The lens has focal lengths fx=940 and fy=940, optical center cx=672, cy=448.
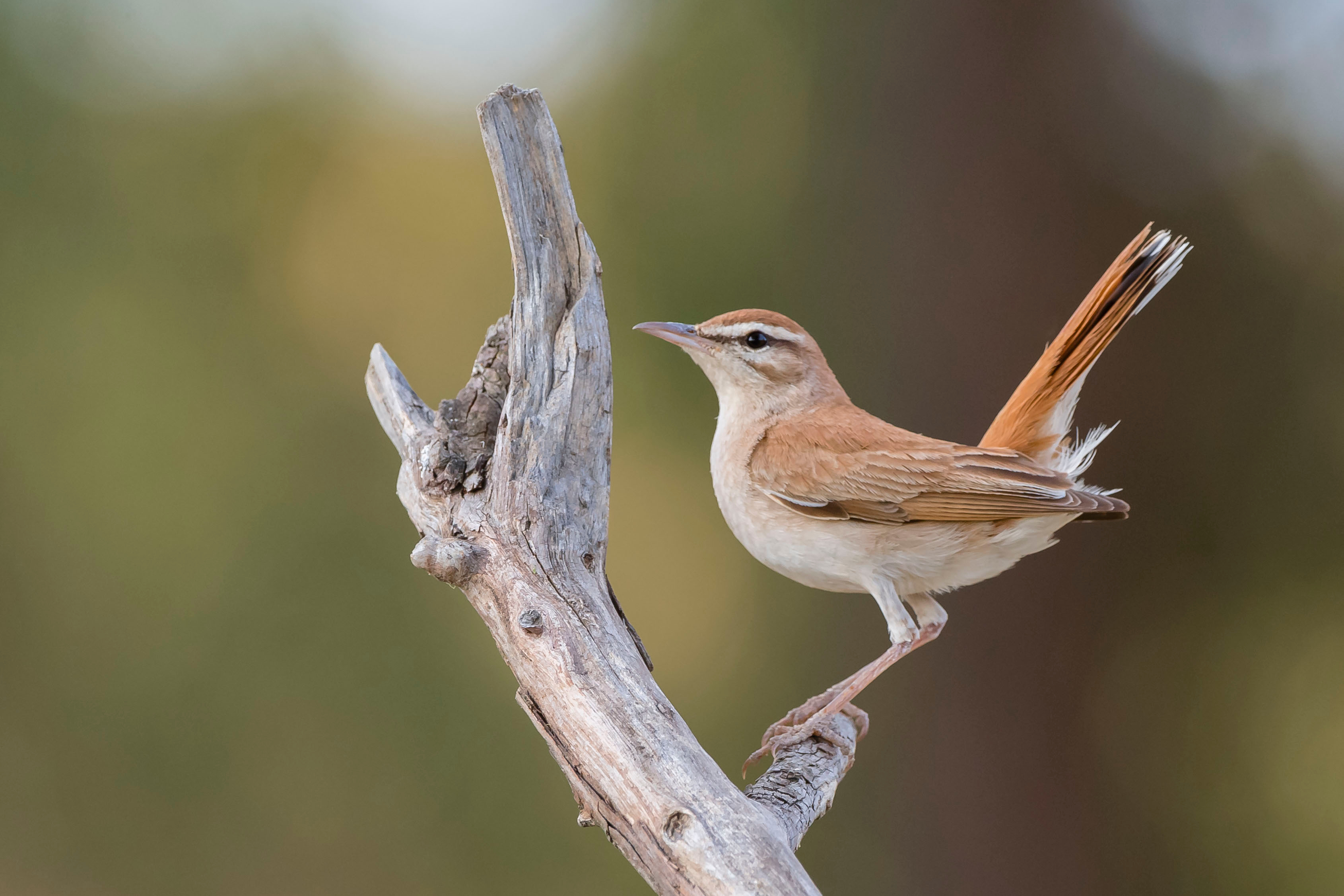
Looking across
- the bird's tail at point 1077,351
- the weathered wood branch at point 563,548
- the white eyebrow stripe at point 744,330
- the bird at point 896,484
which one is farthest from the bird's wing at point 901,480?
the weathered wood branch at point 563,548

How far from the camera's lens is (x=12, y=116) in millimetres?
6473

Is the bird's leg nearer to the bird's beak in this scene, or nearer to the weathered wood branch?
the weathered wood branch

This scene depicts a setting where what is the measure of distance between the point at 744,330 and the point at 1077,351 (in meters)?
1.05

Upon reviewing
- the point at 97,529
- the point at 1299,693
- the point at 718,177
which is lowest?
the point at 1299,693

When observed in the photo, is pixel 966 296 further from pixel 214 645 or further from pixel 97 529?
pixel 97 529

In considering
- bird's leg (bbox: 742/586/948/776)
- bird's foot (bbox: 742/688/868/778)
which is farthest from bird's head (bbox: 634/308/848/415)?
bird's foot (bbox: 742/688/868/778)

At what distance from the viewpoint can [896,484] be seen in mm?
2857

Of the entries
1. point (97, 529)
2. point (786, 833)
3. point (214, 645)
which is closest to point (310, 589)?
point (214, 645)

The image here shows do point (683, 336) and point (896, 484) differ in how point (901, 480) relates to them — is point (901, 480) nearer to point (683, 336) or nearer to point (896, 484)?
point (896, 484)

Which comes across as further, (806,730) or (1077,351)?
(1077,351)

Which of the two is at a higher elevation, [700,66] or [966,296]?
[700,66]

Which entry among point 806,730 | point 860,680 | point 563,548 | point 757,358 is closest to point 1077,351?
point 757,358

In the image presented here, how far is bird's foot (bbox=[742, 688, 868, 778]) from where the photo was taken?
280cm

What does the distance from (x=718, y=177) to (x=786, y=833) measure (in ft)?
16.7
